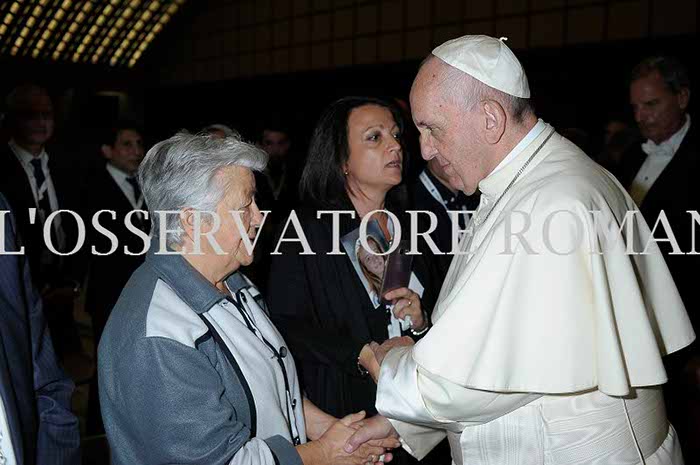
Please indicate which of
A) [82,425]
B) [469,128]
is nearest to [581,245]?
[469,128]

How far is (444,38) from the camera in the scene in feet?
29.4

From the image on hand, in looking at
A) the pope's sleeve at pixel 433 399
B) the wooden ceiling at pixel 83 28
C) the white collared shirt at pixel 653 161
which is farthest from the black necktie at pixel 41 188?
the wooden ceiling at pixel 83 28

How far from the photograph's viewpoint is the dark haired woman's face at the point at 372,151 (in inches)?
118

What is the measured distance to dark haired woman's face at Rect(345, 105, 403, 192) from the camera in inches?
118

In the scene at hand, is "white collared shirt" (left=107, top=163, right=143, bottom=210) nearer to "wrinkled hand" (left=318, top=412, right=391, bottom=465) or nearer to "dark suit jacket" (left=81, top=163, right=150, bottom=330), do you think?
"dark suit jacket" (left=81, top=163, right=150, bottom=330)

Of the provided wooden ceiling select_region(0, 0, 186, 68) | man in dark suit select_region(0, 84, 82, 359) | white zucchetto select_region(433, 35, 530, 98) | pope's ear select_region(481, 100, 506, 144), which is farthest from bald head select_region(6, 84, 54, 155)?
wooden ceiling select_region(0, 0, 186, 68)

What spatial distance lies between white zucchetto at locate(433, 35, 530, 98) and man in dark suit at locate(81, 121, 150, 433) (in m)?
2.83

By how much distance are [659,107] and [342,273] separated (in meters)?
2.52

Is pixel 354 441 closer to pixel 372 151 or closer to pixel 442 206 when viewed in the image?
pixel 372 151

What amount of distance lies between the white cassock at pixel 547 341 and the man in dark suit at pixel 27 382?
868mm

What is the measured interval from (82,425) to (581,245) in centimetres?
396

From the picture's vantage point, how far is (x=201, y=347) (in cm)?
183

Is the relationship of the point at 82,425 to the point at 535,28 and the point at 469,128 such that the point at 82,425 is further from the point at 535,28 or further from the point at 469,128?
the point at 535,28

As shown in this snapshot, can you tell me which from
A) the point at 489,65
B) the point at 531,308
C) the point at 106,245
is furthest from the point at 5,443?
the point at 106,245
